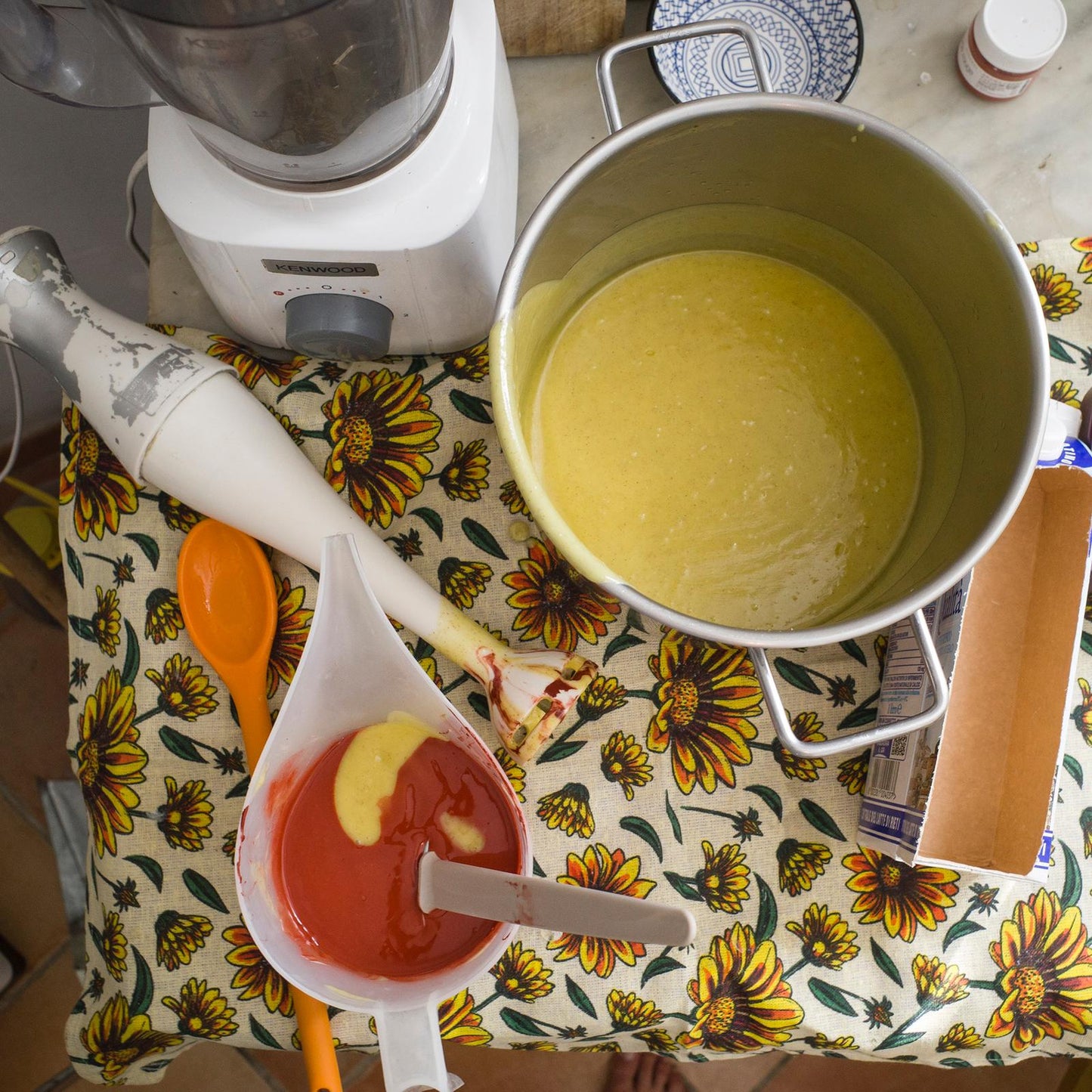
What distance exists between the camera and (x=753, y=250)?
2.15 feet

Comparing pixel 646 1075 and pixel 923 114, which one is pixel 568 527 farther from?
pixel 646 1075

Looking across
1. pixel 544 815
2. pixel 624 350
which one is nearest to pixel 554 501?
pixel 624 350

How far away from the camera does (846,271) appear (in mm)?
633

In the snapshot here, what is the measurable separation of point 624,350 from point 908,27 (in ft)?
1.29

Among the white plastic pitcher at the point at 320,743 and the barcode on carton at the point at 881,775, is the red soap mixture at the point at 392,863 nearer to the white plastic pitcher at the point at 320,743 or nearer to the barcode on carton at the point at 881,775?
the white plastic pitcher at the point at 320,743

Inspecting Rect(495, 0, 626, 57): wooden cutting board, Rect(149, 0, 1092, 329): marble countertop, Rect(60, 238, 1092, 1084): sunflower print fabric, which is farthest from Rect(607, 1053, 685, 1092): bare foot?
Rect(495, 0, 626, 57): wooden cutting board

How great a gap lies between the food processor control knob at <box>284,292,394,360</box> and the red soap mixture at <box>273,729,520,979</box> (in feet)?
0.92

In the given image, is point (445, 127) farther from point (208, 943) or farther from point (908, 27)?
point (208, 943)

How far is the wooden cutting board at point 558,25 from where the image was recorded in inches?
26.1

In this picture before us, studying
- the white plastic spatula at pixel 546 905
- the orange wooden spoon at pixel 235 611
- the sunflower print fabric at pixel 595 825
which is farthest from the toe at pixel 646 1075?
the white plastic spatula at pixel 546 905

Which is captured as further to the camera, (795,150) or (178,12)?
(795,150)

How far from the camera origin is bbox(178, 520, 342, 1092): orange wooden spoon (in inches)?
24.9

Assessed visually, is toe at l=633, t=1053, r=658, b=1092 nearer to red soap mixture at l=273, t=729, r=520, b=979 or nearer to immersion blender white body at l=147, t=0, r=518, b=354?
red soap mixture at l=273, t=729, r=520, b=979

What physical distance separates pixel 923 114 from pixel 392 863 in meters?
0.73
